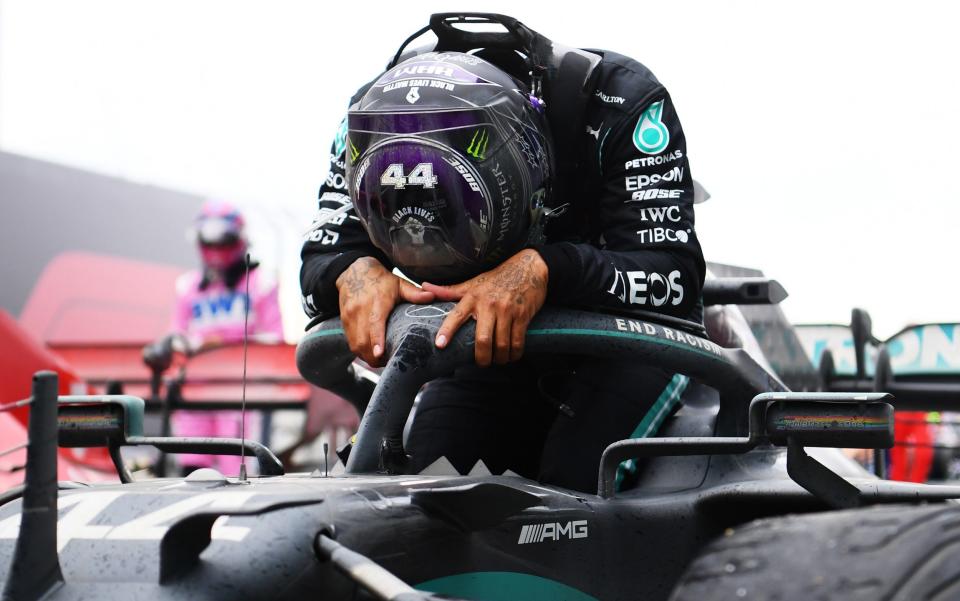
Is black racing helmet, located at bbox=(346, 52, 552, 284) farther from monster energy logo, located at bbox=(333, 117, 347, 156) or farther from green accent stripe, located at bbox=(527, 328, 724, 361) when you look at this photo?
monster energy logo, located at bbox=(333, 117, 347, 156)

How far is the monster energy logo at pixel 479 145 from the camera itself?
9.09 ft

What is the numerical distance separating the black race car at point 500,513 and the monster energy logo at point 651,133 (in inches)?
19.1

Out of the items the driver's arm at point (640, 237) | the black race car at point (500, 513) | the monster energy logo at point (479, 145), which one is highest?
the monster energy logo at point (479, 145)

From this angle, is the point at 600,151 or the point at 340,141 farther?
the point at 340,141

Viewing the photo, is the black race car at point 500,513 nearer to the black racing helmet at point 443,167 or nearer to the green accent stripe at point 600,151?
the black racing helmet at point 443,167

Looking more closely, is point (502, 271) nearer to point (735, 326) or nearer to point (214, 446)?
point (214, 446)

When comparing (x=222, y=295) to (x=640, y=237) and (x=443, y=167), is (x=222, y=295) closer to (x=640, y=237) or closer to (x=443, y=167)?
(x=640, y=237)

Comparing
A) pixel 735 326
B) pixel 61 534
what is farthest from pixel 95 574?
pixel 735 326

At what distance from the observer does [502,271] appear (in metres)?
2.78

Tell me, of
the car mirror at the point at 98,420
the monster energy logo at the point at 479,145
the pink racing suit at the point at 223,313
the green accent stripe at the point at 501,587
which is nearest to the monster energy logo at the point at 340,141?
the monster energy logo at the point at 479,145

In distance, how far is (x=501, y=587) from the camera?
233cm

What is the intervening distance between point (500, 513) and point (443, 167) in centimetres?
79

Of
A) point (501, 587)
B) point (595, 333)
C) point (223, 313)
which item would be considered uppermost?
point (595, 333)

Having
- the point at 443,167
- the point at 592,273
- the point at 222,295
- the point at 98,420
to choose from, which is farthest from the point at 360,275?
the point at 222,295
